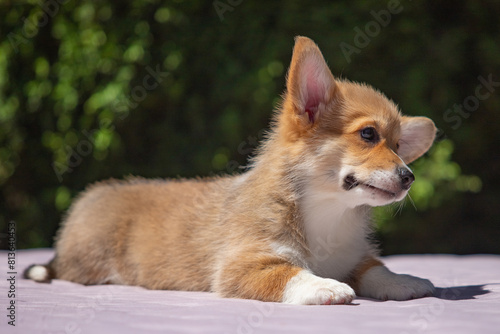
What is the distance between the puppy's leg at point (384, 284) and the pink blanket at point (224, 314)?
3.7 inches

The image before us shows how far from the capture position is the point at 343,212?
3068 millimetres

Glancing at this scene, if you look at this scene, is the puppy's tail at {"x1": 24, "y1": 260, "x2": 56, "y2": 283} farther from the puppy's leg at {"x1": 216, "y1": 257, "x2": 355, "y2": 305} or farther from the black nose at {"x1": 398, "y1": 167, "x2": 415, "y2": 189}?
the black nose at {"x1": 398, "y1": 167, "x2": 415, "y2": 189}

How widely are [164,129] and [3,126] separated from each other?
1639 millimetres

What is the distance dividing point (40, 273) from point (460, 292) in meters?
2.60

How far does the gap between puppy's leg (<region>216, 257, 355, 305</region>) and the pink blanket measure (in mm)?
108

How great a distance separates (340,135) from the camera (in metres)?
2.97

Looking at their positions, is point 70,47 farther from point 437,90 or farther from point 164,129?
point 437,90

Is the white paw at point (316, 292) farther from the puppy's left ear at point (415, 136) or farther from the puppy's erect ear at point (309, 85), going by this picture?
the puppy's left ear at point (415, 136)

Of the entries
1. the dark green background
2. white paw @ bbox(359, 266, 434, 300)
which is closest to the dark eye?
white paw @ bbox(359, 266, 434, 300)

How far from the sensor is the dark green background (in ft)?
16.8

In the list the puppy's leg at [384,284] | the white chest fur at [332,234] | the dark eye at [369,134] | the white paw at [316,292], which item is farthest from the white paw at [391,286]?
the dark eye at [369,134]

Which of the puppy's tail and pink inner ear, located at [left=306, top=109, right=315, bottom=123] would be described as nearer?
pink inner ear, located at [left=306, top=109, right=315, bottom=123]

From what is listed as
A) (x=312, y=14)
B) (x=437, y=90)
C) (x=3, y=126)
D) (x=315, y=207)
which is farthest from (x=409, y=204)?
(x=3, y=126)

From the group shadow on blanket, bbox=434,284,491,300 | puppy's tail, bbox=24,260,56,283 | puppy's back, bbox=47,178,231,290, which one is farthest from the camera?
puppy's tail, bbox=24,260,56,283
